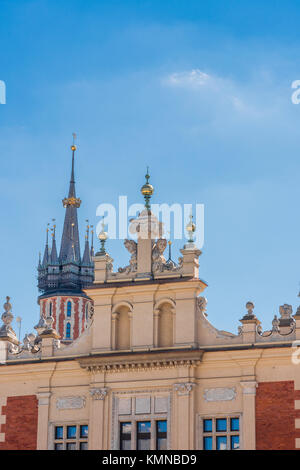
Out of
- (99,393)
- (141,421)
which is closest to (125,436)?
(141,421)

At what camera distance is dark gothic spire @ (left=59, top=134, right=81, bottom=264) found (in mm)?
95500

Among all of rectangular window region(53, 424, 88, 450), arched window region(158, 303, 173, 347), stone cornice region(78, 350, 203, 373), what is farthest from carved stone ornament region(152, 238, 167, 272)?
rectangular window region(53, 424, 88, 450)

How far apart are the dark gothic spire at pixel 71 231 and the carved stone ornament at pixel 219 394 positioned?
2201 inches

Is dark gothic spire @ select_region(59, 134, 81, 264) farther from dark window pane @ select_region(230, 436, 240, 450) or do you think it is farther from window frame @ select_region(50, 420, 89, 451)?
dark window pane @ select_region(230, 436, 240, 450)

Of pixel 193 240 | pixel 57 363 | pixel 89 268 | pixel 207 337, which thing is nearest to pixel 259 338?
pixel 207 337

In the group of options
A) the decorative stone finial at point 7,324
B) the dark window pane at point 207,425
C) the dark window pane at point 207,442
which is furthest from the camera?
the decorative stone finial at point 7,324

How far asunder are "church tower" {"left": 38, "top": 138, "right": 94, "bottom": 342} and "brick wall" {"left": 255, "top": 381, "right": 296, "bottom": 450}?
4948cm

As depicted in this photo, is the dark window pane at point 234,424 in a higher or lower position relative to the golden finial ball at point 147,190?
lower

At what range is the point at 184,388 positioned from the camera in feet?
131

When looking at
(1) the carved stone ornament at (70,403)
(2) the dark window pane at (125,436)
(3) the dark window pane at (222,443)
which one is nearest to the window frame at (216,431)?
(3) the dark window pane at (222,443)

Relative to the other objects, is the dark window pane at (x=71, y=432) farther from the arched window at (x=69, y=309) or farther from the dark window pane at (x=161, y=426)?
the arched window at (x=69, y=309)

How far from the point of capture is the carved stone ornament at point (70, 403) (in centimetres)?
4147
